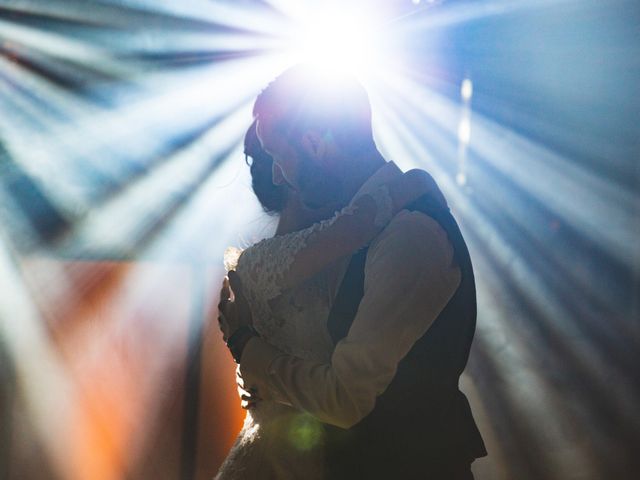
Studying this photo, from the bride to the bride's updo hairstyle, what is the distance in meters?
0.30

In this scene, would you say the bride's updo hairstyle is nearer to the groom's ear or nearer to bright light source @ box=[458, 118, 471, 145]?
the groom's ear

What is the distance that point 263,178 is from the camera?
1.26 metres

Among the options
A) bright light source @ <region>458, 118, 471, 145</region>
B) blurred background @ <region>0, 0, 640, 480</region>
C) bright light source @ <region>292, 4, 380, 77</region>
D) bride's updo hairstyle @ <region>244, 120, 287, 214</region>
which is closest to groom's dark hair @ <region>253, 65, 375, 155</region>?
bride's updo hairstyle @ <region>244, 120, 287, 214</region>

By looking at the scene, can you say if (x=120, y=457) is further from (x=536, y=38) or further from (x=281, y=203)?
(x=536, y=38)

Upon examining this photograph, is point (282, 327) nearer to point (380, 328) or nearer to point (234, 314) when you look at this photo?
point (234, 314)

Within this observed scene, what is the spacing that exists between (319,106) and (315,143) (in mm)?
63

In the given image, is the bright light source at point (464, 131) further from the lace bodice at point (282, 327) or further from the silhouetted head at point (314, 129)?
the lace bodice at point (282, 327)

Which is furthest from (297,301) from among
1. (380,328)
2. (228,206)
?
(228,206)

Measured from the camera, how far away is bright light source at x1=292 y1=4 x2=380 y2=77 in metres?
2.97

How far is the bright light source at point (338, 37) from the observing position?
2.97m

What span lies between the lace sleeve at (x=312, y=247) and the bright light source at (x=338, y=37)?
2.01 m

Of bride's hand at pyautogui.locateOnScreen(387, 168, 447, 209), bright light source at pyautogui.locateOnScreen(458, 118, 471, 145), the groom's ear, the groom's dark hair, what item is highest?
the groom's dark hair

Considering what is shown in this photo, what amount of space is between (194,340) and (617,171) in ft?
7.43

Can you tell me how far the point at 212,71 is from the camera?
9.14 feet
